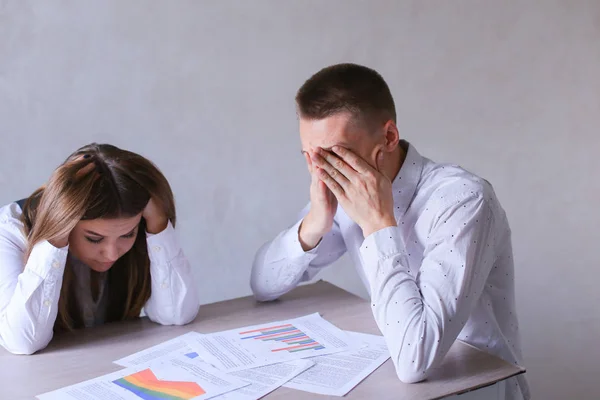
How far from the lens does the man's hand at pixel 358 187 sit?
151cm

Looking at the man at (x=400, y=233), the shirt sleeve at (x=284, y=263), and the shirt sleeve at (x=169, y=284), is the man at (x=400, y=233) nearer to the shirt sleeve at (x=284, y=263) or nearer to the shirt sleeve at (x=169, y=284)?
the shirt sleeve at (x=284, y=263)

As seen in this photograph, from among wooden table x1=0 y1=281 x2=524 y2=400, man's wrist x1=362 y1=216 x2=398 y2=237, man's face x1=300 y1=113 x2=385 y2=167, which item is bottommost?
wooden table x1=0 y1=281 x2=524 y2=400

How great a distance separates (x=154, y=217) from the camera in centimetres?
170

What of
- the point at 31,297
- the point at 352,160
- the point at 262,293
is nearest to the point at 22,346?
the point at 31,297

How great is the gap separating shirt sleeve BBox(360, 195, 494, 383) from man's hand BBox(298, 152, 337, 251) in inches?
11.1

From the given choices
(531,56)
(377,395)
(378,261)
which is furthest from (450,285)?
(531,56)

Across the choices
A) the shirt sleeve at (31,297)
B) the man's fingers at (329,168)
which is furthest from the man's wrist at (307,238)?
the shirt sleeve at (31,297)

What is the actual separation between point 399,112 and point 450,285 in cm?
167

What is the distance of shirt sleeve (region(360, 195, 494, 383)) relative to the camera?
134 cm

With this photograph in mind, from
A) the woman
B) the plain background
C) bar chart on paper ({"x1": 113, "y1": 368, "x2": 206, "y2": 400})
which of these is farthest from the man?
the plain background

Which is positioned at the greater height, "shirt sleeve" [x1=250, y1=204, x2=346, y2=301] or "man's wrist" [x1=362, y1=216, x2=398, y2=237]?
"man's wrist" [x1=362, y1=216, x2=398, y2=237]

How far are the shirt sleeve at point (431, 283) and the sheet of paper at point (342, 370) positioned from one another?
0.08 m

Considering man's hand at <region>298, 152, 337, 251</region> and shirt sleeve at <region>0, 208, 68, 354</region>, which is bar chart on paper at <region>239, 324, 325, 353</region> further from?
shirt sleeve at <region>0, 208, 68, 354</region>

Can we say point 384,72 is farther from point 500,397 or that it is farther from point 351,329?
point 500,397
